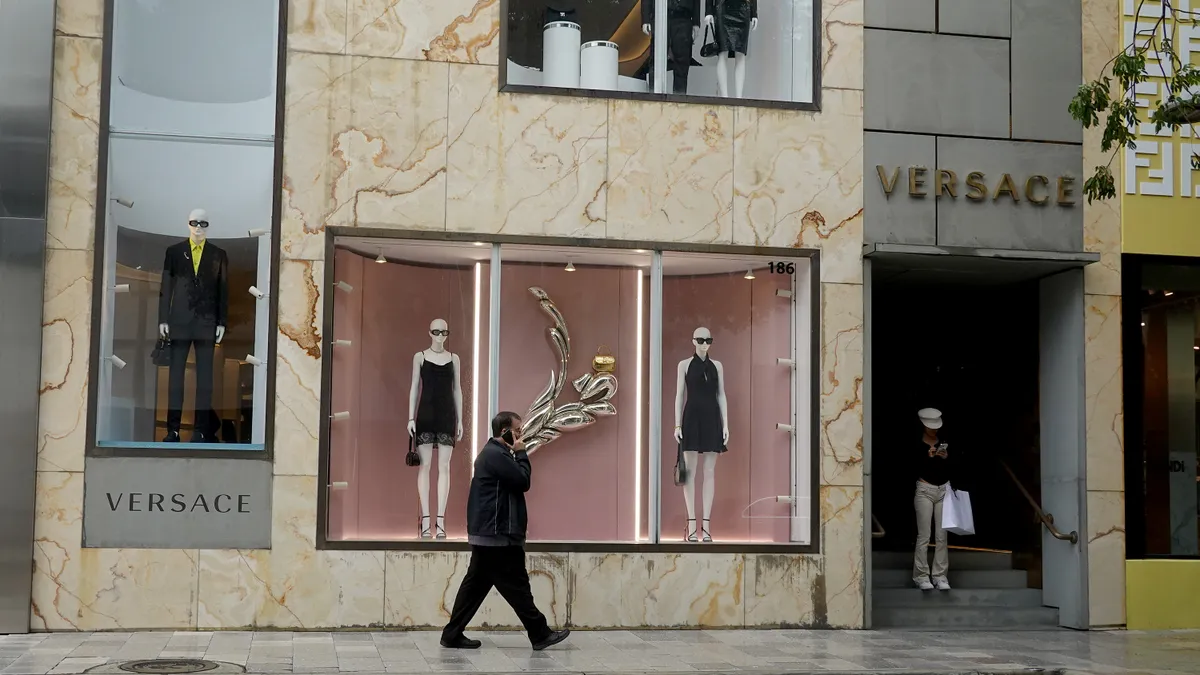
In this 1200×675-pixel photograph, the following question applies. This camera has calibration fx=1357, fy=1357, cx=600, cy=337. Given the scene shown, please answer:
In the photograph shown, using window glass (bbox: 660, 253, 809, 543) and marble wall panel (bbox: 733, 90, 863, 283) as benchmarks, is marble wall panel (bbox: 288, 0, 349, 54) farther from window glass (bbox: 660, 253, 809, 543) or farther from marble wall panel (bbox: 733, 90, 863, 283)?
marble wall panel (bbox: 733, 90, 863, 283)

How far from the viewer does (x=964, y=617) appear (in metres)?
13.9

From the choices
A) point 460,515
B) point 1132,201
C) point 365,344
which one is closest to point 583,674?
point 460,515

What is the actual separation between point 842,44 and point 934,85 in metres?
1.03

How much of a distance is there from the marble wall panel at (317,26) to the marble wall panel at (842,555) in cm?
630

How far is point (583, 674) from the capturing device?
10008 millimetres

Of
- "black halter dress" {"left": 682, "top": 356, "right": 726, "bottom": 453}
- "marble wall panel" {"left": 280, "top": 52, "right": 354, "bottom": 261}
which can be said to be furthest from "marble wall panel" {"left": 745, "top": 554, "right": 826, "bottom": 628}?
"marble wall panel" {"left": 280, "top": 52, "right": 354, "bottom": 261}

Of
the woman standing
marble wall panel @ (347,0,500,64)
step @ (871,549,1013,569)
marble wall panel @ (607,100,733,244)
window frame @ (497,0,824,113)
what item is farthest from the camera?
step @ (871,549,1013,569)

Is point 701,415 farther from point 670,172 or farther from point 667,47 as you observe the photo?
point 667,47

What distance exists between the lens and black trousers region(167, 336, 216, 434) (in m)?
12.3

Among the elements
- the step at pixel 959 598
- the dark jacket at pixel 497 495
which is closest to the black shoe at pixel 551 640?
the dark jacket at pixel 497 495

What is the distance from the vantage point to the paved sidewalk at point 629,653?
10.3 metres

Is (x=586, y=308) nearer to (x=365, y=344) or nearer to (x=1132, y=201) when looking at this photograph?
(x=365, y=344)

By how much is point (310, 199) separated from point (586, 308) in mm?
2883

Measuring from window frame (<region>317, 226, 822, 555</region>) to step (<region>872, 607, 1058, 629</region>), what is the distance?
123cm
